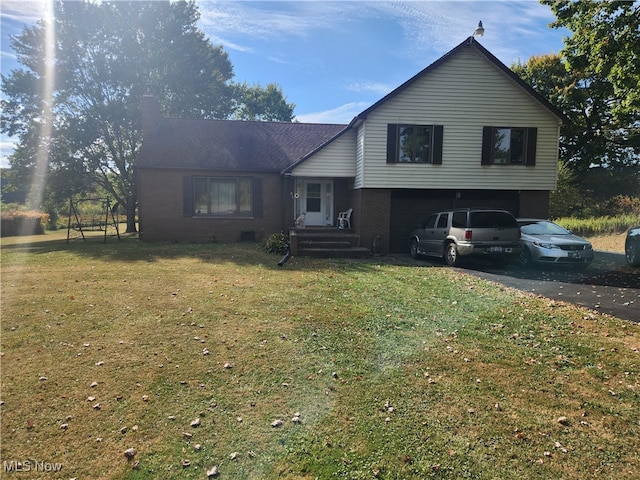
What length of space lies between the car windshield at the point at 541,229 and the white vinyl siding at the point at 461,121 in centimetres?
323

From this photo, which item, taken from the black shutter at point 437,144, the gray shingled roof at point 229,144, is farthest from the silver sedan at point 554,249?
the gray shingled roof at point 229,144

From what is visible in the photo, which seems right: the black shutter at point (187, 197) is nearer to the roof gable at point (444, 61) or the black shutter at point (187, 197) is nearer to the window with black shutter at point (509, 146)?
the roof gable at point (444, 61)

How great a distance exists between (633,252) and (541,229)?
2349mm

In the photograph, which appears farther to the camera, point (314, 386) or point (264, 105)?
point (264, 105)

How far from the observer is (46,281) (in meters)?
9.09

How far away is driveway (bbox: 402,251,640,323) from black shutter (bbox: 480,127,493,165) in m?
4.42

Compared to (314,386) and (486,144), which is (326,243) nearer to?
(486,144)

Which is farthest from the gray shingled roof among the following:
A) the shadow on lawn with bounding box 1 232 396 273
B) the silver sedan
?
the silver sedan

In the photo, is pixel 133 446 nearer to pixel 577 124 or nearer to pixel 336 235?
pixel 336 235

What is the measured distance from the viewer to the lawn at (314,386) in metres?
3.06

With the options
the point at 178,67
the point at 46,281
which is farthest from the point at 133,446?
the point at 178,67

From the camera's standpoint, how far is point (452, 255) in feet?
38.2

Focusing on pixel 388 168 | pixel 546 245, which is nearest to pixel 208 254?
pixel 388 168

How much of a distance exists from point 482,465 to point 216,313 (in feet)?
15.3
